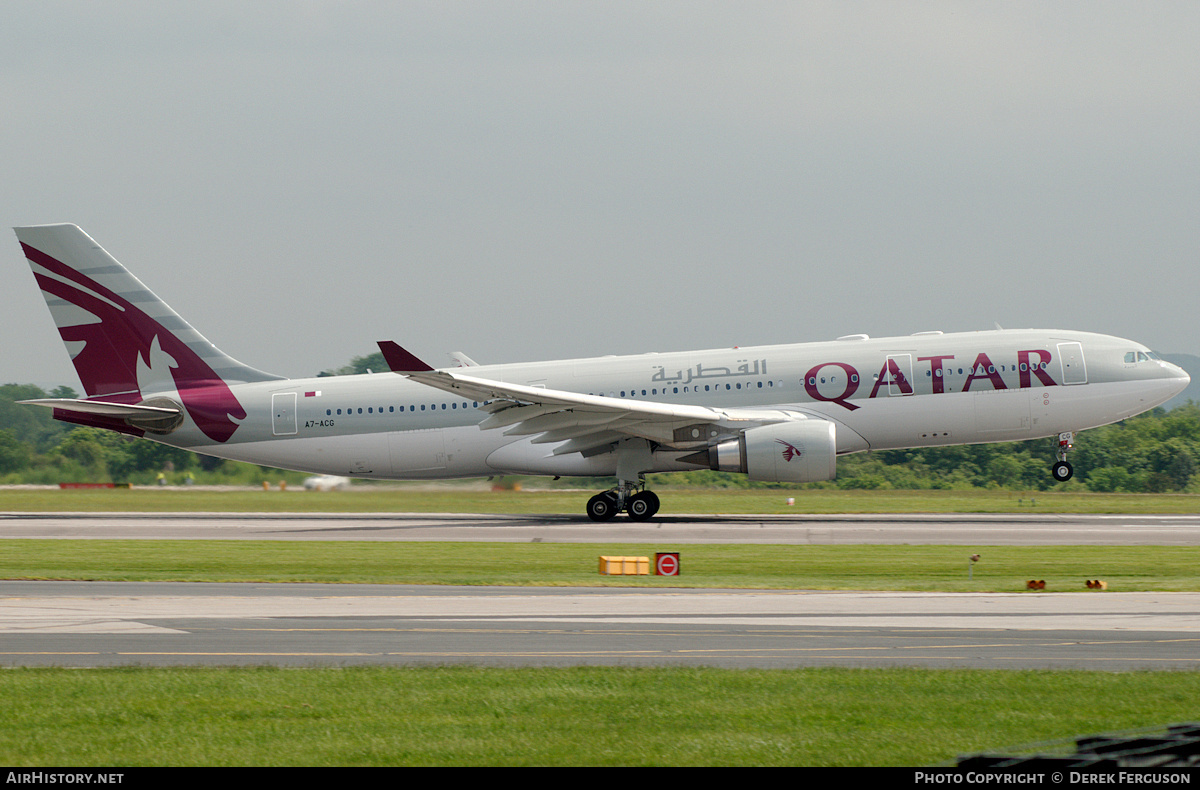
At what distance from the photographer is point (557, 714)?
32.0 ft

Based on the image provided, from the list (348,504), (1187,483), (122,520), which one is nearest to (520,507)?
(348,504)

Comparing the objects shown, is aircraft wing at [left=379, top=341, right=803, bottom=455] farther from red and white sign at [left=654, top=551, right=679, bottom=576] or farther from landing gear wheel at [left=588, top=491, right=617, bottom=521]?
red and white sign at [left=654, top=551, right=679, bottom=576]

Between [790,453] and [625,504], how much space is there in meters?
5.36

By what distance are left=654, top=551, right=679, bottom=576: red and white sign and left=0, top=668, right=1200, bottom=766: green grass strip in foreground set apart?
10.3m

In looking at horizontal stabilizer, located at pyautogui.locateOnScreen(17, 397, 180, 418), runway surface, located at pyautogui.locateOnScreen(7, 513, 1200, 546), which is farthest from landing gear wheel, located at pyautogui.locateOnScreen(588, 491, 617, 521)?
horizontal stabilizer, located at pyautogui.locateOnScreen(17, 397, 180, 418)

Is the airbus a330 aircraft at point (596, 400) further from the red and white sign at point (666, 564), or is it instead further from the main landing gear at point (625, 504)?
the red and white sign at point (666, 564)

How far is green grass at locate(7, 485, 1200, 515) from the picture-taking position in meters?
35.9

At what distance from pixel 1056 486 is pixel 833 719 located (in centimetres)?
4818

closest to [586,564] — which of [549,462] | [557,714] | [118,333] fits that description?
[549,462]

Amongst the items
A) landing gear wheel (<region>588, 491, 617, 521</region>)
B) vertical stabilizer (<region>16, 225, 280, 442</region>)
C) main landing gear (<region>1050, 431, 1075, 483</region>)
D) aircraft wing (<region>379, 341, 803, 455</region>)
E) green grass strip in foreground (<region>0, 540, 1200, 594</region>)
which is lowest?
green grass strip in foreground (<region>0, 540, 1200, 594</region>)

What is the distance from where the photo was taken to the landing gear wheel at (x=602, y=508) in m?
35.4

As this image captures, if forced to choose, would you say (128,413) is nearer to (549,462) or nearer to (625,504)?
(549,462)

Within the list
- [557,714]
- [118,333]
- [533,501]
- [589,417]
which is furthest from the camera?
[533,501]

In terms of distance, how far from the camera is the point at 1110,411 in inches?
1353
